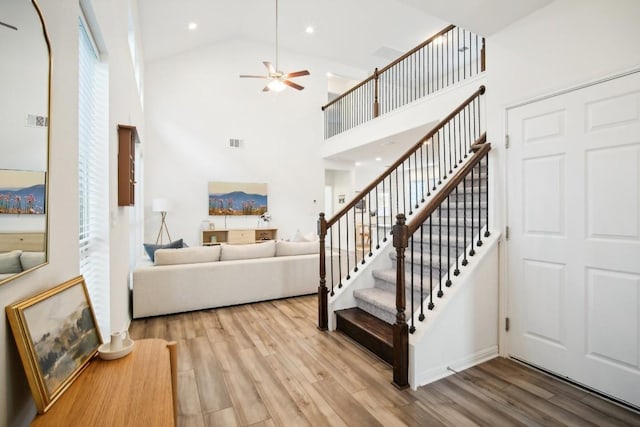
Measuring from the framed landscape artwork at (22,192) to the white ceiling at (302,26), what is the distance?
555 centimetres

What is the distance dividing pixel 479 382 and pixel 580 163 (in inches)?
68.2

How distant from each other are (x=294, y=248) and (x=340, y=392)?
2.65 meters

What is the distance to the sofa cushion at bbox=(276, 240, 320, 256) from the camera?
4645 mm

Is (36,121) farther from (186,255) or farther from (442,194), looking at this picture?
(186,255)

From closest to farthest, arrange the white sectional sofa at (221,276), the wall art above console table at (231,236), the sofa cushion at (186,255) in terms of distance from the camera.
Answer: the white sectional sofa at (221,276)
the sofa cushion at (186,255)
the wall art above console table at (231,236)

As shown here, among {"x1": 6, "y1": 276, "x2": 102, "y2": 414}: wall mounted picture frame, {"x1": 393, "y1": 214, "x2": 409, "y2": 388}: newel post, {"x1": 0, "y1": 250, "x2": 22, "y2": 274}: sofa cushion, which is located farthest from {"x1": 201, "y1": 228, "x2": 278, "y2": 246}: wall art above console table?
{"x1": 0, "y1": 250, "x2": 22, "y2": 274}: sofa cushion

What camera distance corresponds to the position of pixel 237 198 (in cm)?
808

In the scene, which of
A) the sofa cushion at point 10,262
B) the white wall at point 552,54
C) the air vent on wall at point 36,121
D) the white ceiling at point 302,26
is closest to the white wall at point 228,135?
the white ceiling at point 302,26

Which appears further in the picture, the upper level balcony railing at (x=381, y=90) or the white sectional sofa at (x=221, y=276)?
the upper level balcony railing at (x=381, y=90)

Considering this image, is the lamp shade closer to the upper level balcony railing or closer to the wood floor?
the wood floor

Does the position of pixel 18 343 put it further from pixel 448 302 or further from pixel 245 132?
pixel 245 132

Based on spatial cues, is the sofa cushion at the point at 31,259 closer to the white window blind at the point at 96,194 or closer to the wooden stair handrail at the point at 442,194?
the white window blind at the point at 96,194

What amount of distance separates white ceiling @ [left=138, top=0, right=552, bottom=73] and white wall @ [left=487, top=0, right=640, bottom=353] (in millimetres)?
3143

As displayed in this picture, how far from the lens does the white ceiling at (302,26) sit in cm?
609
